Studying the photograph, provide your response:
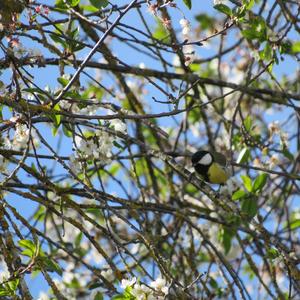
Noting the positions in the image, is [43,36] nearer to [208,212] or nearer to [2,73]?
[2,73]

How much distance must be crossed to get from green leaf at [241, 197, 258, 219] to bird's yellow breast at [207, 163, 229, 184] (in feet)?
2.93

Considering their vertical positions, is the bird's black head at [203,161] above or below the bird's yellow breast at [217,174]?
above

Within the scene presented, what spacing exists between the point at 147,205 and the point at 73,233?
6.12 ft

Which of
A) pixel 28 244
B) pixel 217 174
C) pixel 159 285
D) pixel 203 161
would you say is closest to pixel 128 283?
pixel 159 285

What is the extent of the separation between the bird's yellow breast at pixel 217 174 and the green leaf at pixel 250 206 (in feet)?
2.93

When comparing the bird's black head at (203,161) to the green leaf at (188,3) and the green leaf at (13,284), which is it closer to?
the green leaf at (188,3)

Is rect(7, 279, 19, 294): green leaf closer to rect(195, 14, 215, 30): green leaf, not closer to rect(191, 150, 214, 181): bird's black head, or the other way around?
rect(191, 150, 214, 181): bird's black head

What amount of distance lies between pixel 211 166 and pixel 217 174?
117 mm

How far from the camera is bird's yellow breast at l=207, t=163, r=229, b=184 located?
3715mm

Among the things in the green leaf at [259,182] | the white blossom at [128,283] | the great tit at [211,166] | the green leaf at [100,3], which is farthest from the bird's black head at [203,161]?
the white blossom at [128,283]

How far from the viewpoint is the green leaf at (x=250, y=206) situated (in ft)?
8.90

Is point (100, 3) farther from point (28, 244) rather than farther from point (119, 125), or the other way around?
point (28, 244)

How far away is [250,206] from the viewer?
9.03ft

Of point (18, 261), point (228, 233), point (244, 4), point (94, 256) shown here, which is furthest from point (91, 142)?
point (94, 256)
